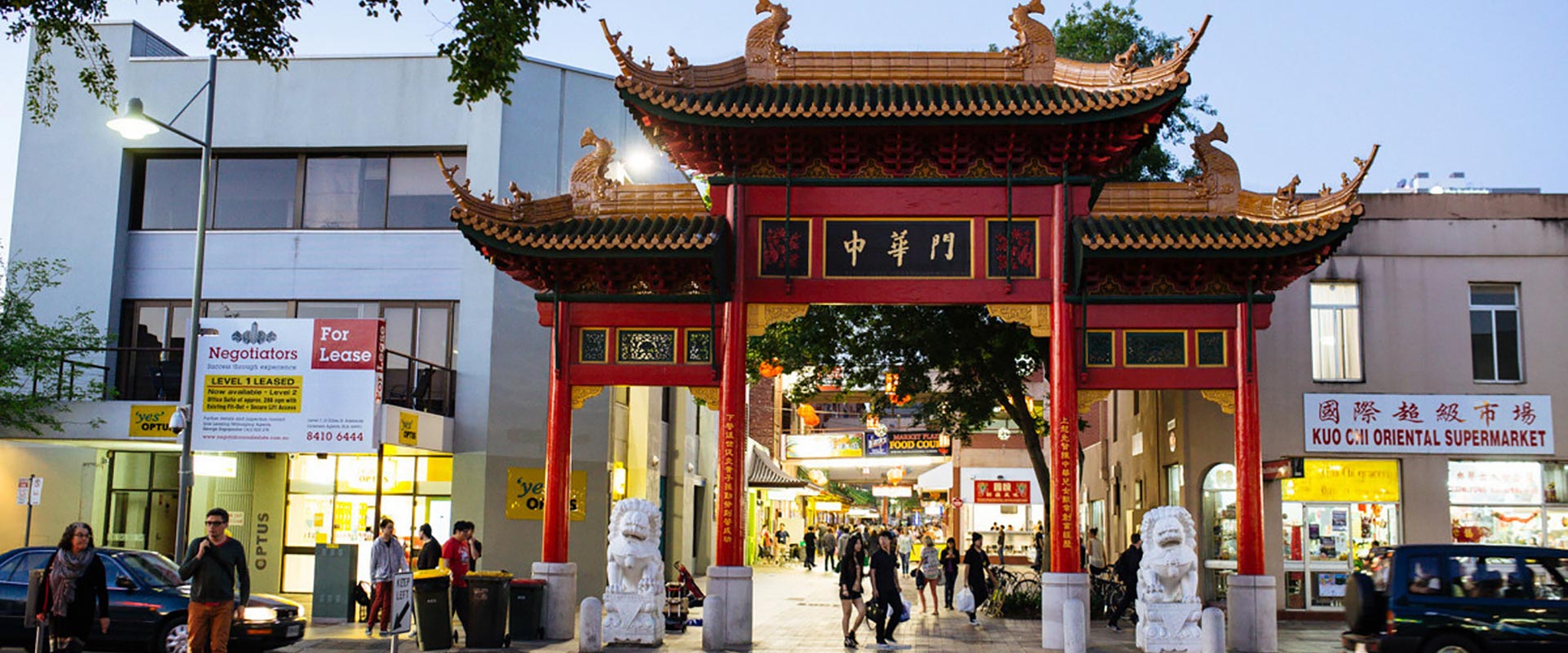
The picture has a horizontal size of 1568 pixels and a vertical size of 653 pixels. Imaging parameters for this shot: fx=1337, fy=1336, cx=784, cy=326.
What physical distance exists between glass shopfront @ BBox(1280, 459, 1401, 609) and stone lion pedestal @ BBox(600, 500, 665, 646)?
12.3m

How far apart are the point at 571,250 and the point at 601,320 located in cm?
120

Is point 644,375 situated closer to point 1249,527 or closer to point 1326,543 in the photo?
point 1249,527

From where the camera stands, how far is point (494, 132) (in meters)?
26.7

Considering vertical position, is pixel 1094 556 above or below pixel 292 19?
below

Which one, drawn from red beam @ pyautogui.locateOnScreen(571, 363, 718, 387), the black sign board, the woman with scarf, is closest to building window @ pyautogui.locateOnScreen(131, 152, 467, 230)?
red beam @ pyautogui.locateOnScreen(571, 363, 718, 387)

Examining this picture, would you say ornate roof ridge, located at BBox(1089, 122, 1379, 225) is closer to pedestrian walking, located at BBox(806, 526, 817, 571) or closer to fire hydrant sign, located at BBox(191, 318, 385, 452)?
fire hydrant sign, located at BBox(191, 318, 385, 452)

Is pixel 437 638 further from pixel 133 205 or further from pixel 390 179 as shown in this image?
pixel 133 205

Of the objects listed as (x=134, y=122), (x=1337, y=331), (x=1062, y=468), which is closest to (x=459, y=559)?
(x=134, y=122)

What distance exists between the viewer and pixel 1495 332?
2391 centimetres

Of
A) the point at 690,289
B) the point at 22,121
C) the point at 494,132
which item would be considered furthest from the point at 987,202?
the point at 22,121

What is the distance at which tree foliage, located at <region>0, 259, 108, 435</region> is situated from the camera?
2330 cm

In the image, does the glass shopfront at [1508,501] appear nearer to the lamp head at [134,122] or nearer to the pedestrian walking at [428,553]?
the pedestrian walking at [428,553]

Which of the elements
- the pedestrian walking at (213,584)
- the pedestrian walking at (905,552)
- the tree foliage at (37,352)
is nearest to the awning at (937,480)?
the pedestrian walking at (905,552)

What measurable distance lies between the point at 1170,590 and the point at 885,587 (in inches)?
160
